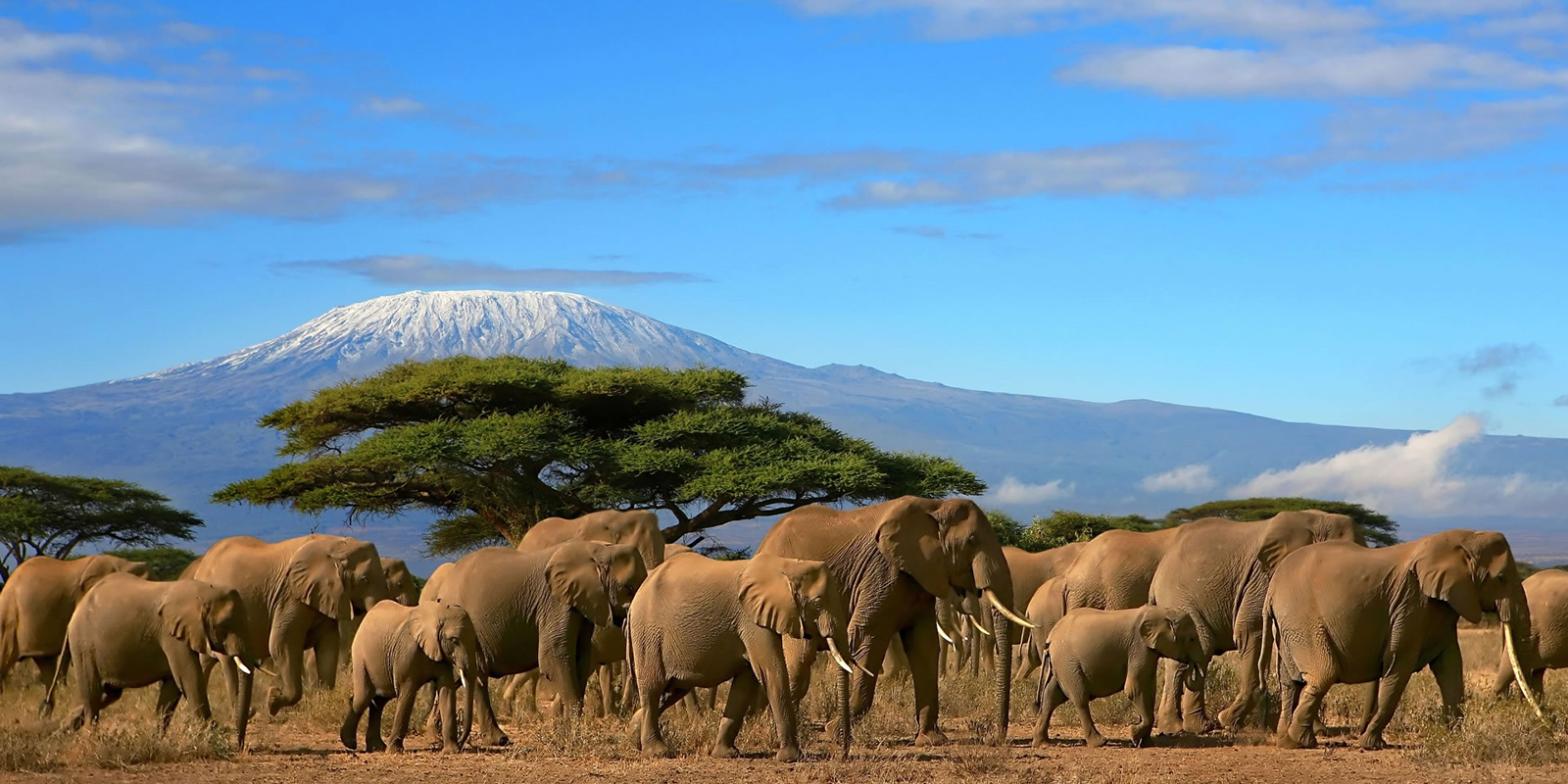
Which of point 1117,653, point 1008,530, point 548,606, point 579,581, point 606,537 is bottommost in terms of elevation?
point 1008,530

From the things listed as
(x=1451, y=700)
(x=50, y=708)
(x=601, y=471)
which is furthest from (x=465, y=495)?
(x=1451, y=700)

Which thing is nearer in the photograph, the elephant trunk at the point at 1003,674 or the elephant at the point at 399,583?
the elephant trunk at the point at 1003,674

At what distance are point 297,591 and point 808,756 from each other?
5.86 meters

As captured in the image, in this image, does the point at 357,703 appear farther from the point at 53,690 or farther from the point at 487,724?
the point at 53,690

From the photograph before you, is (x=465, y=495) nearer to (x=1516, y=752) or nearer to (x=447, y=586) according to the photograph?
(x=447, y=586)

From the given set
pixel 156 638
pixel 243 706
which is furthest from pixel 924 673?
pixel 156 638

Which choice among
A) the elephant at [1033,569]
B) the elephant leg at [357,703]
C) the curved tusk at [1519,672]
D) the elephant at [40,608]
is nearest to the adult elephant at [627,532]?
the elephant leg at [357,703]

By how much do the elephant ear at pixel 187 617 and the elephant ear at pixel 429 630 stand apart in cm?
172

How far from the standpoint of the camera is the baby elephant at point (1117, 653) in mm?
14719

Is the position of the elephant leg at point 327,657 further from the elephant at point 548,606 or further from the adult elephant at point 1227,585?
the adult elephant at point 1227,585

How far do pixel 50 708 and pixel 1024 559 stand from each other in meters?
12.5

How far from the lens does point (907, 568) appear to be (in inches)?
578

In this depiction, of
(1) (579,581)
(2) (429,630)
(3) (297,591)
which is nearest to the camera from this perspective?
(2) (429,630)

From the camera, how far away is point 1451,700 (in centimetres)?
1448
